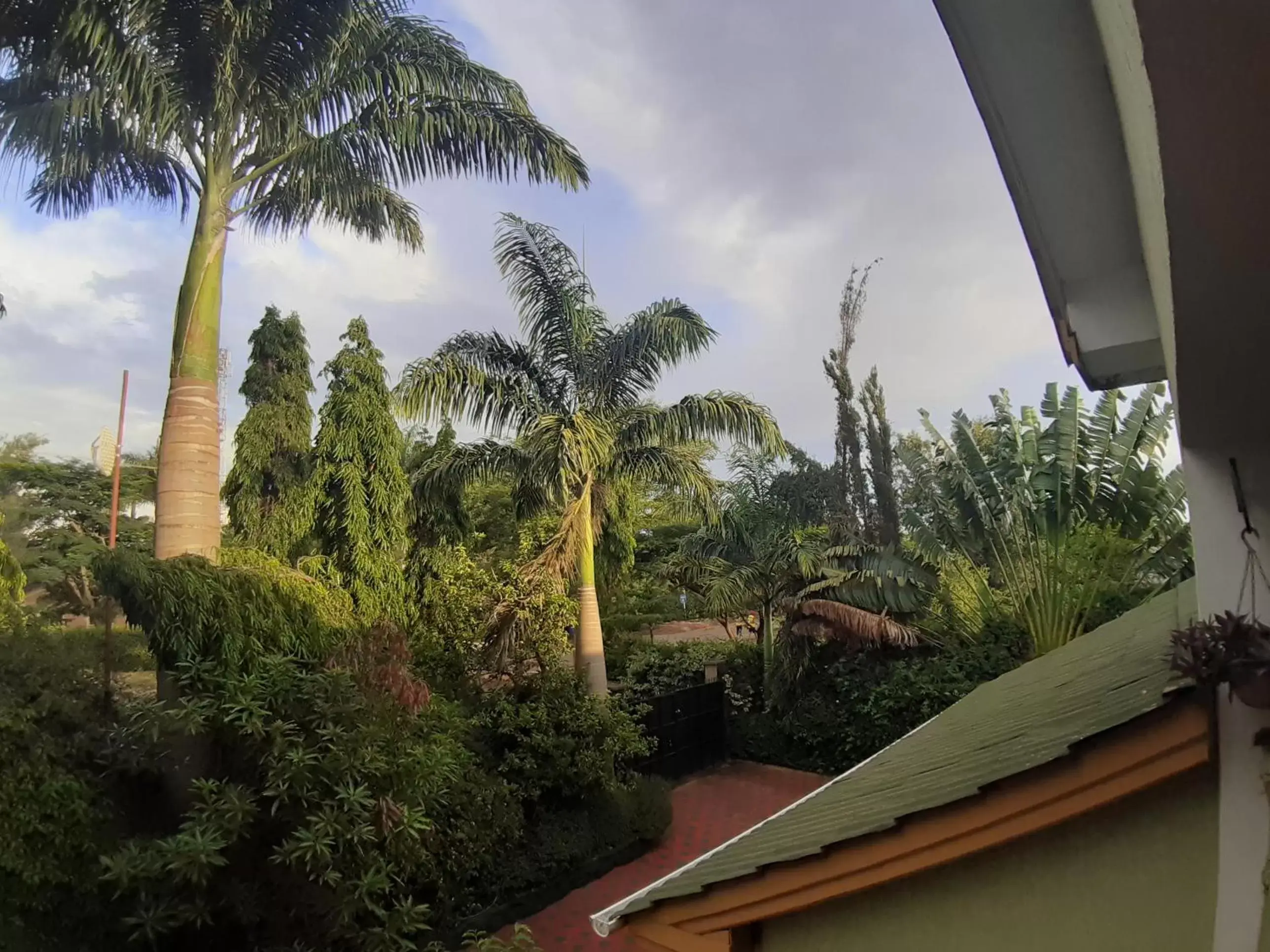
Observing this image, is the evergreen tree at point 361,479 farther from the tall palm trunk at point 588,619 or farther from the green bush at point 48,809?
the green bush at point 48,809

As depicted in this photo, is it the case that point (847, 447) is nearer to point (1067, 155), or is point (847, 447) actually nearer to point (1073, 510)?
point (1073, 510)

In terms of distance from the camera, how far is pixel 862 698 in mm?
11773

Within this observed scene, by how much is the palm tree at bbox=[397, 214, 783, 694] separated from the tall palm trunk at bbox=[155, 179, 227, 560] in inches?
141

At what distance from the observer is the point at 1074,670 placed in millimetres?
3355

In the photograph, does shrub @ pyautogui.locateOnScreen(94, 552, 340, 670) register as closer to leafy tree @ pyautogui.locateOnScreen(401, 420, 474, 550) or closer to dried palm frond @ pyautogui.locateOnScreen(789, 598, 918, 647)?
leafy tree @ pyautogui.locateOnScreen(401, 420, 474, 550)

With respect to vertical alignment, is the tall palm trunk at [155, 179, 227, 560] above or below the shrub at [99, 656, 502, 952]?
above

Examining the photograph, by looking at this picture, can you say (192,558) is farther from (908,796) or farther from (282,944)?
(908,796)

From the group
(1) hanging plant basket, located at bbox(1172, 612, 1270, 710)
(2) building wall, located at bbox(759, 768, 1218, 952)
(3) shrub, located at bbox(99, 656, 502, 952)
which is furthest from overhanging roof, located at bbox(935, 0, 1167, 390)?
(3) shrub, located at bbox(99, 656, 502, 952)

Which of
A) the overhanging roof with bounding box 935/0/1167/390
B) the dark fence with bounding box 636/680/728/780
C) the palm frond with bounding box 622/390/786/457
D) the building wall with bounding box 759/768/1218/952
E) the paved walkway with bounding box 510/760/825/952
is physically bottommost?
the paved walkway with bounding box 510/760/825/952

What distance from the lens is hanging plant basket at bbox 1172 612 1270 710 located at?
130 centimetres

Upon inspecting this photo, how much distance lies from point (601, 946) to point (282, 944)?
350 cm

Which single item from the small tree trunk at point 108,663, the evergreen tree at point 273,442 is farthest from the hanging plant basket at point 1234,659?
the evergreen tree at point 273,442

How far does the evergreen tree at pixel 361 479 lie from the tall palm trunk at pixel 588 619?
3.28m

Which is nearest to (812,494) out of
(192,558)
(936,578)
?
(936,578)
